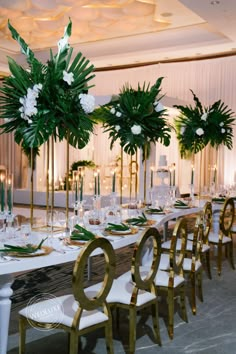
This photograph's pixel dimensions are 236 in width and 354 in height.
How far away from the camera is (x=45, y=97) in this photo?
3686mm

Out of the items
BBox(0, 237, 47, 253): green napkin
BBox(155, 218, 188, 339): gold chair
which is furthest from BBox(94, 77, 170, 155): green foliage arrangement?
BBox(0, 237, 47, 253): green napkin

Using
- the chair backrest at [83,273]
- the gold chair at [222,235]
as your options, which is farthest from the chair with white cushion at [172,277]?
the gold chair at [222,235]

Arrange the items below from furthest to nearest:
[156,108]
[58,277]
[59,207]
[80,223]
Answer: [59,207]
[156,108]
[58,277]
[80,223]

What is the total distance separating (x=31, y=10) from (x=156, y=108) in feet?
16.7

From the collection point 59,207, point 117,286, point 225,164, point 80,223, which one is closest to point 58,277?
point 80,223

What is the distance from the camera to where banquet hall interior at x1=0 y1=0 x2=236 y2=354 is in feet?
12.4

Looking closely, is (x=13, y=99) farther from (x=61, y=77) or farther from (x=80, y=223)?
(x=80, y=223)

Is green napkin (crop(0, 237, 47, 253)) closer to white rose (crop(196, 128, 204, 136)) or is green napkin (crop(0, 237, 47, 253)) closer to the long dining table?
the long dining table

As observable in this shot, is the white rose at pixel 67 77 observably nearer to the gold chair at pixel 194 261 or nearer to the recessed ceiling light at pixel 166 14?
the gold chair at pixel 194 261

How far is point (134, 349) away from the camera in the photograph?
130 inches

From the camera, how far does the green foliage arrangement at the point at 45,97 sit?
12.1 ft

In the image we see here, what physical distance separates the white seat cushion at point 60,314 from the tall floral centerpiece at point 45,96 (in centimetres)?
140

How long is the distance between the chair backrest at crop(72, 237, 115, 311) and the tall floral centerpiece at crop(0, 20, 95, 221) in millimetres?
1345

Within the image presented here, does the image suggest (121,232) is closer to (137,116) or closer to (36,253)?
(36,253)
